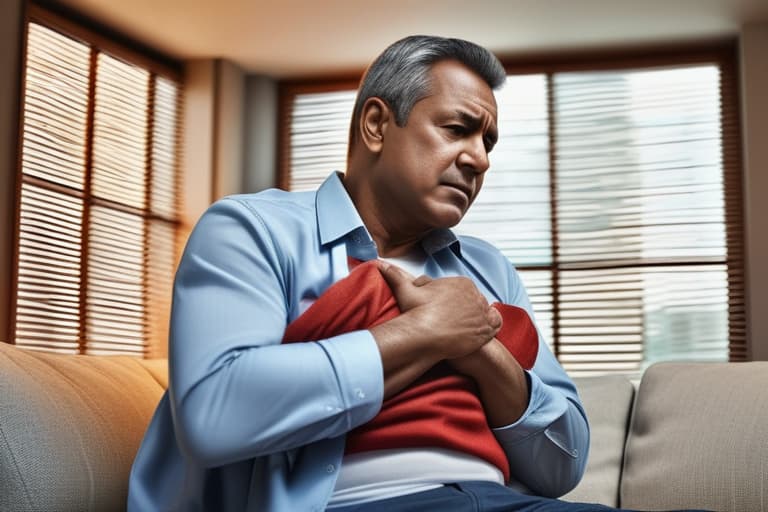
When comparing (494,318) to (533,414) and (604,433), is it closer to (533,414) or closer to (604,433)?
(533,414)

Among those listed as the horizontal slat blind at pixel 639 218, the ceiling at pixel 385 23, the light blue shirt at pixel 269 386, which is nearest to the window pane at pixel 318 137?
the ceiling at pixel 385 23

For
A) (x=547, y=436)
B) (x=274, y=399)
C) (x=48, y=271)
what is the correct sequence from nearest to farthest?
(x=274, y=399)
(x=547, y=436)
(x=48, y=271)

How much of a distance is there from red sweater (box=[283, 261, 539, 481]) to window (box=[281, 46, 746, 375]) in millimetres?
4167

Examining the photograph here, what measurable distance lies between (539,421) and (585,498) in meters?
0.97

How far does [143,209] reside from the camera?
5.57 m

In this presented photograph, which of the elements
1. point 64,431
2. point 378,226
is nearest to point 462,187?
point 378,226

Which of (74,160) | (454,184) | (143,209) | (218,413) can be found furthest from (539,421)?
(143,209)

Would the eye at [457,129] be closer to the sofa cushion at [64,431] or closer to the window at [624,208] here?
the sofa cushion at [64,431]

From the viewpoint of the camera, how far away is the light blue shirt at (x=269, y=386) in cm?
133

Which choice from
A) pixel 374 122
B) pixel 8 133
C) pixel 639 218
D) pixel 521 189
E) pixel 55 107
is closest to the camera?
pixel 374 122

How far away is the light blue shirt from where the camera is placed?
52.4 inches

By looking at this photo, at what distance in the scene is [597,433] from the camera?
2645 mm

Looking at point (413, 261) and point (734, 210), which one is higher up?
point (734, 210)

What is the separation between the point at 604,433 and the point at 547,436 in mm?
1059
